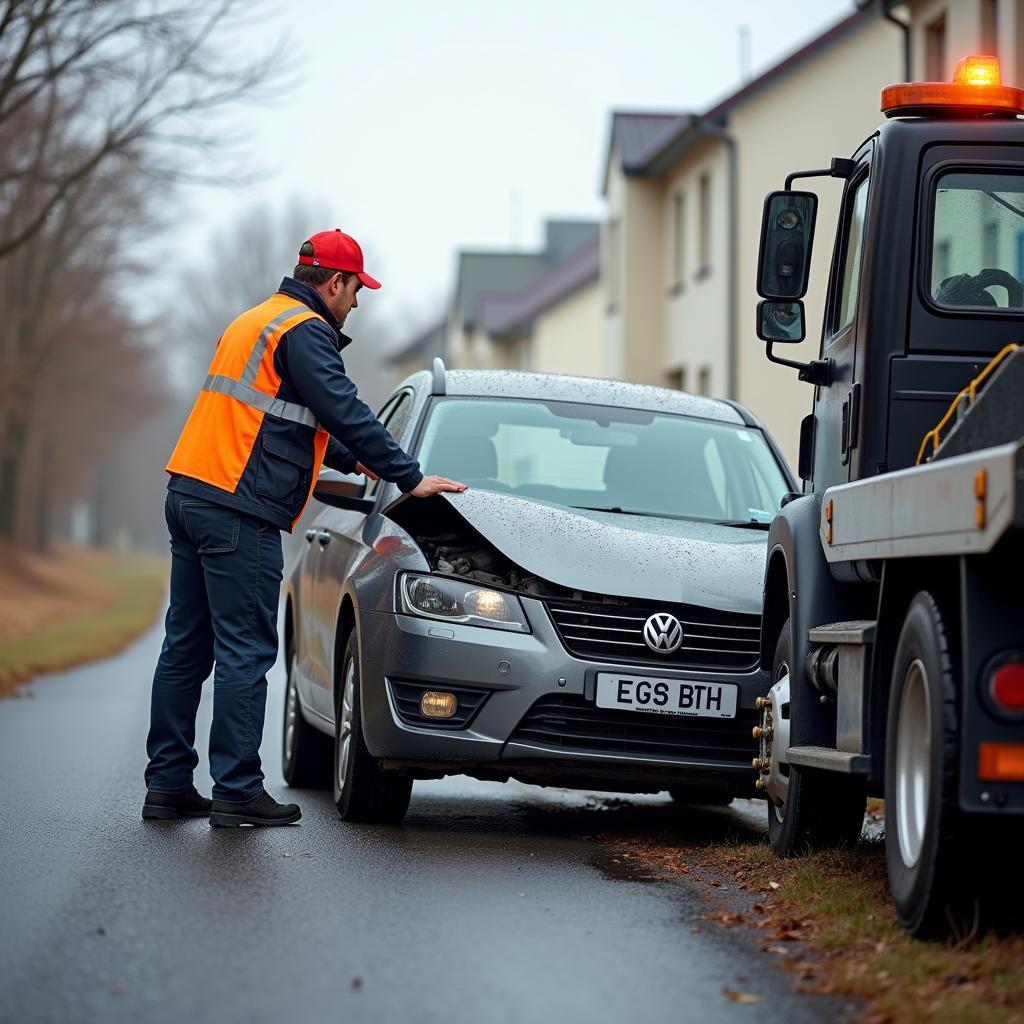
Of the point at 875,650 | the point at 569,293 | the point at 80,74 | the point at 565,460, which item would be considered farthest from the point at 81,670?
the point at 569,293

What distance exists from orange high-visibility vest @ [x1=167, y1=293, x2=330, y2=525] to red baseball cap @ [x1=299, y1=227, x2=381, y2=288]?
0.30 meters

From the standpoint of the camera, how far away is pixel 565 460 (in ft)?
29.5

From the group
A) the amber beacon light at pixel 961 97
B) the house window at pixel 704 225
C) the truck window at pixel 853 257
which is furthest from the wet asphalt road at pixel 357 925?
the house window at pixel 704 225

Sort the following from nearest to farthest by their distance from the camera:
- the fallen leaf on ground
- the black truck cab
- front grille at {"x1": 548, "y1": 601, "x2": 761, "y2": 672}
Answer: the fallen leaf on ground
the black truck cab
front grille at {"x1": 548, "y1": 601, "x2": 761, "y2": 672}

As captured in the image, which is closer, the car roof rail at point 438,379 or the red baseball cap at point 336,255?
the red baseball cap at point 336,255

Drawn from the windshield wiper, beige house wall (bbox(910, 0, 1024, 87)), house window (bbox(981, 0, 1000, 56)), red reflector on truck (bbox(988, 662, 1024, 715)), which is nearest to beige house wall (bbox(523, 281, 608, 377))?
beige house wall (bbox(910, 0, 1024, 87))

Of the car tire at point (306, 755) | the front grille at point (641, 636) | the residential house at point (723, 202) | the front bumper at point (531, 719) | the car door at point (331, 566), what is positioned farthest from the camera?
the residential house at point (723, 202)

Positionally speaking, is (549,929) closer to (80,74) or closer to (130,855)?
(130,855)

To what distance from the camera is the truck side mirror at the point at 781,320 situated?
7.24m

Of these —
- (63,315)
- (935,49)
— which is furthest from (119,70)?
(63,315)

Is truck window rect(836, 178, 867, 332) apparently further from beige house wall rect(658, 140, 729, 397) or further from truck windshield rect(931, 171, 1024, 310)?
beige house wall rect(658, 140, 729, 397)

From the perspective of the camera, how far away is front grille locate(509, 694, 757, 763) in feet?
25.2

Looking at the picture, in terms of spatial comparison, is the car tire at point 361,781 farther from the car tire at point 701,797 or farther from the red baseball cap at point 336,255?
the car tire at point 701,797

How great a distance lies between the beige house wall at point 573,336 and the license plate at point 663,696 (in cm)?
3219
